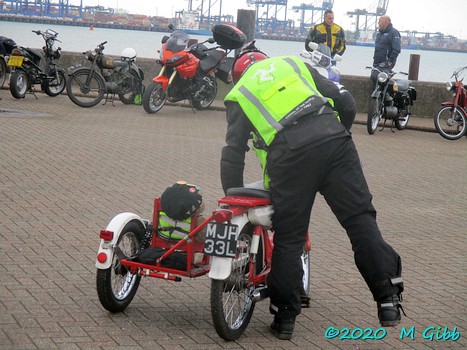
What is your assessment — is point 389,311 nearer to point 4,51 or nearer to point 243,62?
point 243,62

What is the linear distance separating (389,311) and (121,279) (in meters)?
1.58

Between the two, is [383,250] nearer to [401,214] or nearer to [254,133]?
[254,133]

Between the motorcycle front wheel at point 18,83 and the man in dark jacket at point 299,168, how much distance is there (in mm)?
12726

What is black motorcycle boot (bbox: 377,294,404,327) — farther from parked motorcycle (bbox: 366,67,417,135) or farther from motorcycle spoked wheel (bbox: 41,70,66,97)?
motorcycle spoked wheel (bbox: 41,70,66,97)

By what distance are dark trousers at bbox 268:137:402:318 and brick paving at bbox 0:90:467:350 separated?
0.43m

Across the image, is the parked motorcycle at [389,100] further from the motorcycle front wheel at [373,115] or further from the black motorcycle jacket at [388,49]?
the black motorcycle jacket at [388,49]

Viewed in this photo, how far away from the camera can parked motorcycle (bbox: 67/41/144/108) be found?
17109 mm

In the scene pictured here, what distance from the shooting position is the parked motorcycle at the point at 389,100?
16188 mm

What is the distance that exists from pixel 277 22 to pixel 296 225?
290 feet

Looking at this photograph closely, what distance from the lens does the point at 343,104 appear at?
5578 mm

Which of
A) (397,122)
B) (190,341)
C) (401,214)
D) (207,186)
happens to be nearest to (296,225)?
(190,341)

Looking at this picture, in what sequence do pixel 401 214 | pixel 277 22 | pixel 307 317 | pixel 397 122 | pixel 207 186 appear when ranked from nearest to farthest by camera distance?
pixel 307 317 → pixel 401 214 → pixel 207 186 → pixel 397 122 → pixel 277 22

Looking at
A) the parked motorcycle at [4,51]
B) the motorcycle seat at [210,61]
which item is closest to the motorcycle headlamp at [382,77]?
the motorcycle seat at [210,61]

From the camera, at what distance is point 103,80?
17.3 meters
